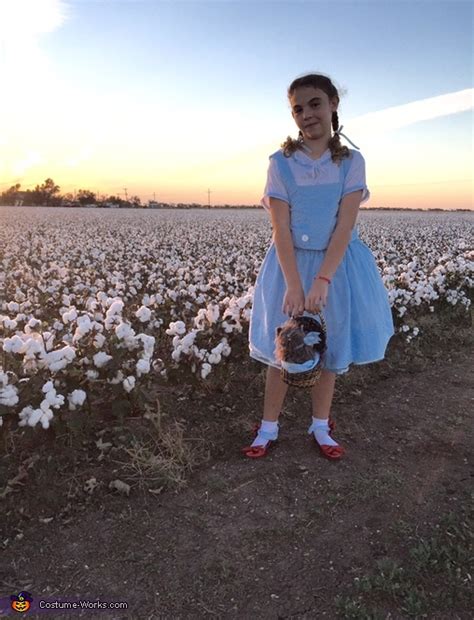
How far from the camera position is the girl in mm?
3135

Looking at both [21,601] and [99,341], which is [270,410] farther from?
[21,601]

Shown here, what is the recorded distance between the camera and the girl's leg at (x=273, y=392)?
3.65m

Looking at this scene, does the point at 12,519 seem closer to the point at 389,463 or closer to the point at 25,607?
the point at 25,607

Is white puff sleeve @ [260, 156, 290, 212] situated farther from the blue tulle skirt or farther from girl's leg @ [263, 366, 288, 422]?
girl's leg @ [263, 366, 288, 422]

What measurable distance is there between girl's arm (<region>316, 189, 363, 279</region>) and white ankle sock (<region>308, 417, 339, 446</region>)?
1.18 meters

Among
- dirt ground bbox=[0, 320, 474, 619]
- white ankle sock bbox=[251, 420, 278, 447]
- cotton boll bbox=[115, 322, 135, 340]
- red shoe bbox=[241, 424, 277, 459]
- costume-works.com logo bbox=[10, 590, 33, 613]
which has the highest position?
cotton boll bbox=[115, 322, 135, 340]

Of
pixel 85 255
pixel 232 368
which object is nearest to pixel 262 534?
pixel 232 368

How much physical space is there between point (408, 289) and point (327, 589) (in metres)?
5.10

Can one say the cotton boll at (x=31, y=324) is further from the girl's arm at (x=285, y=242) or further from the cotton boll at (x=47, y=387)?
the girl's arm at (x=285, y=242)

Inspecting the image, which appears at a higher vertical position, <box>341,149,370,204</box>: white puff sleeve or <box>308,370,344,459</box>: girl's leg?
<box>341,149,370,204</box>: white puff sleeve

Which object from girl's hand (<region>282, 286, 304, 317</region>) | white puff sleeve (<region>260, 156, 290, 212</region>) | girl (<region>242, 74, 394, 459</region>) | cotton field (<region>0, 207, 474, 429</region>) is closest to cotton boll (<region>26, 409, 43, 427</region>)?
cotton field (<region>0, 207, 474, 429</region>)

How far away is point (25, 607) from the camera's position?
99.9 inches

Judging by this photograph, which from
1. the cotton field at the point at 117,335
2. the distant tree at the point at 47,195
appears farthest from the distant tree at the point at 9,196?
the cotton field at the point at 117,335

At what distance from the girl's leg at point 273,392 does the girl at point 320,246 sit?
0.48 feet
